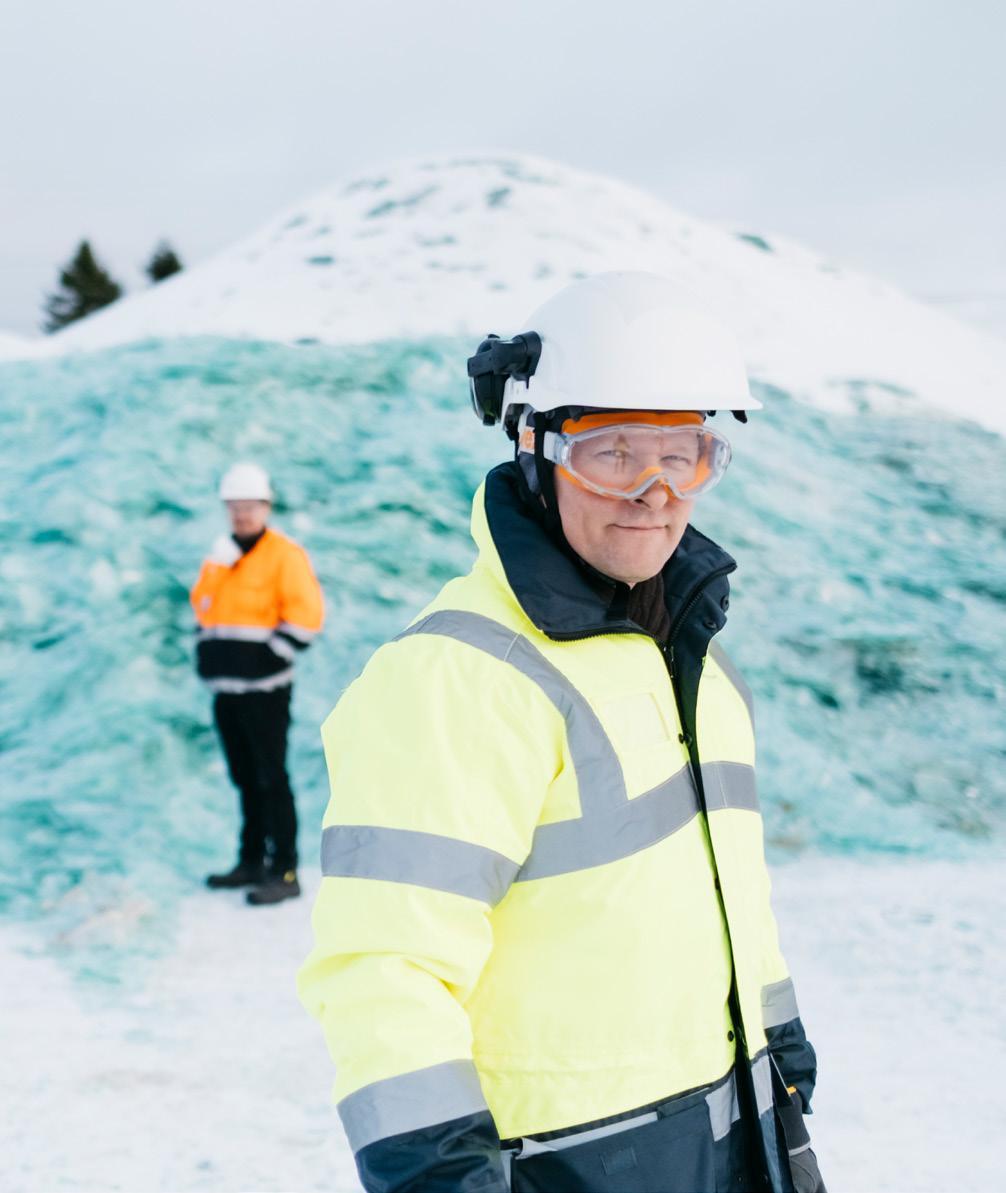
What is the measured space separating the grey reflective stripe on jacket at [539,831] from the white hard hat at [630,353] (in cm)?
41

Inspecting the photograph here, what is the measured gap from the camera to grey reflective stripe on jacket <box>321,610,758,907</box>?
1210 mm

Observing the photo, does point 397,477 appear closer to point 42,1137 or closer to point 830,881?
point 830,881

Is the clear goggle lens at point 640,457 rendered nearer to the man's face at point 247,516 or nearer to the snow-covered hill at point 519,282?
the man's face at point 247,516

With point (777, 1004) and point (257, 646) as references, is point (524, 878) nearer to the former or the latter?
point (777, 1004)

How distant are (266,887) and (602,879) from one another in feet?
12.3

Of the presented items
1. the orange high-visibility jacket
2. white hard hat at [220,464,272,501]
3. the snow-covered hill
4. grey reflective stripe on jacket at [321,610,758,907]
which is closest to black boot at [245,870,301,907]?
the orange high-visibility jacket

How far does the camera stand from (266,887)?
15.5 feet

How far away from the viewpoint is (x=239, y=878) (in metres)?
4.95

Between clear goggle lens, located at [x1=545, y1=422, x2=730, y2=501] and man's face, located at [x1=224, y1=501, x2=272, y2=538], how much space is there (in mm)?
3470

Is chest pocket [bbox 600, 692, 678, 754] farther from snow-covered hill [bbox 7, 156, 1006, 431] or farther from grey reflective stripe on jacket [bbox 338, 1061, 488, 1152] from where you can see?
snow-covered hill [bbox 7, 156, 1006, 431]

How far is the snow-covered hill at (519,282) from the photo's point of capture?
11.0 m

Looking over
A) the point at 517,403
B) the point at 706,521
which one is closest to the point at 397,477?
the point at 706,521

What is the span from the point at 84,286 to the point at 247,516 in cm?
3928

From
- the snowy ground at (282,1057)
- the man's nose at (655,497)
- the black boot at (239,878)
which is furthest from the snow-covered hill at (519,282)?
the man's nose at (655,497)
